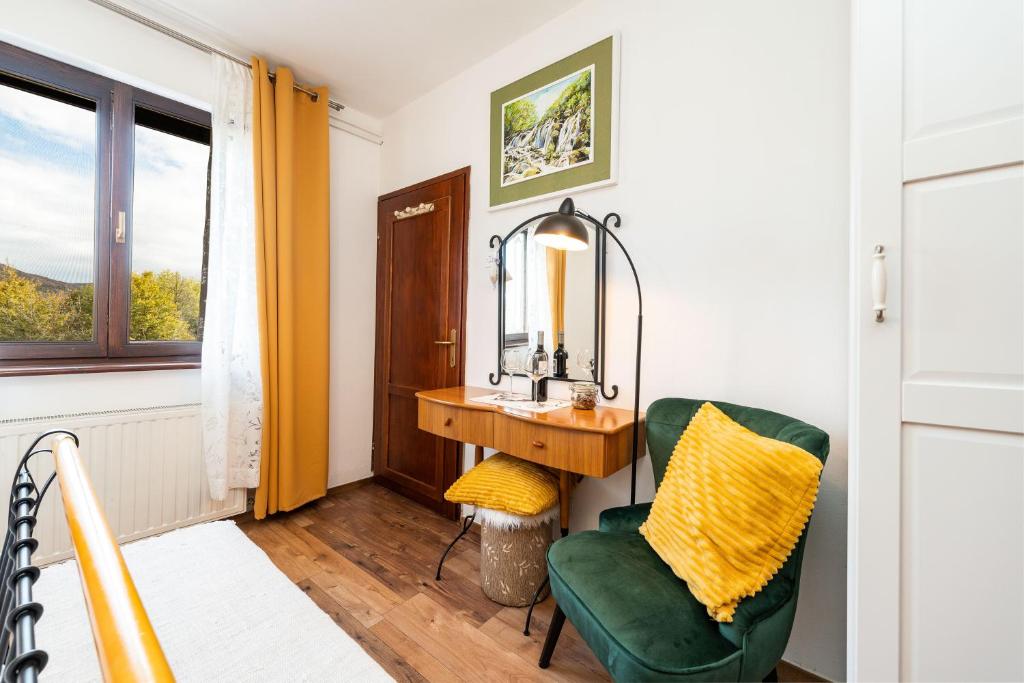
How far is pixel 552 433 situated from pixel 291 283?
6.19 ft

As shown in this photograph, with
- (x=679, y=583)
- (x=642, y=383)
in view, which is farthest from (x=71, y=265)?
(x=679, y=583)

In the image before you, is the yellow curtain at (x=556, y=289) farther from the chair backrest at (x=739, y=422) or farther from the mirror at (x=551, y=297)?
the chair backrest at (x=739, y=422)

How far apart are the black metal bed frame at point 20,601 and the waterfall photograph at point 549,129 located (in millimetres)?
2058

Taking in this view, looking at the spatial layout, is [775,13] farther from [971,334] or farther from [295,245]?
[295,245]

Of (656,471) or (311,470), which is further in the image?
(311,470)

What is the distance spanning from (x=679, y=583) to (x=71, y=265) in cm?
293

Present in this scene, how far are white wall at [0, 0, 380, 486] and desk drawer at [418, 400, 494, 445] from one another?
3.85 feet

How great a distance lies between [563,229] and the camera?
5.54 feet

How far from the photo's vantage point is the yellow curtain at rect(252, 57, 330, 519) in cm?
243

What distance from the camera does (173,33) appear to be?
86.9 inches

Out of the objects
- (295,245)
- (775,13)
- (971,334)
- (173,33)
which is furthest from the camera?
(295,245)

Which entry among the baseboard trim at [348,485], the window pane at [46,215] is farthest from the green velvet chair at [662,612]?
the window pane at [46,215]

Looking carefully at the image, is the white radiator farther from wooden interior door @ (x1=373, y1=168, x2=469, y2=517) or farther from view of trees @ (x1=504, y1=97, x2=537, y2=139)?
view of trees @ (x1=504, y1=97, x2=537, y2=139)

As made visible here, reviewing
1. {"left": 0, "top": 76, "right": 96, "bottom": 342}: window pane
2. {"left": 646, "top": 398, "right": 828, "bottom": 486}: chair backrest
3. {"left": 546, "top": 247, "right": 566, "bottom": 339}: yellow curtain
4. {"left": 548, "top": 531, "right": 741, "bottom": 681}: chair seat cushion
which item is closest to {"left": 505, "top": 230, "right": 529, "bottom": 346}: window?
{"left": 546, "top": 247, "right": 566, "bottom": 339}: yellow curtain
